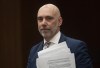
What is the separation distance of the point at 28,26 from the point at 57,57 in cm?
194

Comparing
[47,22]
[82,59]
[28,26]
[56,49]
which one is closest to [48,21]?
[47,22]

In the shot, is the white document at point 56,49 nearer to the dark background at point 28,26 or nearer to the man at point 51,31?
the man at point 51,31

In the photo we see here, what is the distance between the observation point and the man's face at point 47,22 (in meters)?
1.87

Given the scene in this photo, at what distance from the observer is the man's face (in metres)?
1.87

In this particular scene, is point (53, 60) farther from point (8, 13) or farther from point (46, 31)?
point (8, 13)

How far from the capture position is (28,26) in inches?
145

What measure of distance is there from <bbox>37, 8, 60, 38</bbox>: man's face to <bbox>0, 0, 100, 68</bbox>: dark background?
1.63 metres

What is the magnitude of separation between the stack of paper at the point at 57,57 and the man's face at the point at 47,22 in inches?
3.9

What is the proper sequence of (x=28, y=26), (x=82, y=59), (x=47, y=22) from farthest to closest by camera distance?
(x=28, y=26) < (x=47, y=22) < (x=82, y=59)

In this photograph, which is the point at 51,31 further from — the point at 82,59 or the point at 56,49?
the point at 82,59

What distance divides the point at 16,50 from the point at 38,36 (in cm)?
31

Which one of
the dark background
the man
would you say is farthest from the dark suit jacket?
the dark background

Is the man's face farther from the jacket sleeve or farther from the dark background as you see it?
the dark background

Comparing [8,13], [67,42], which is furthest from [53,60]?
[8,13]
